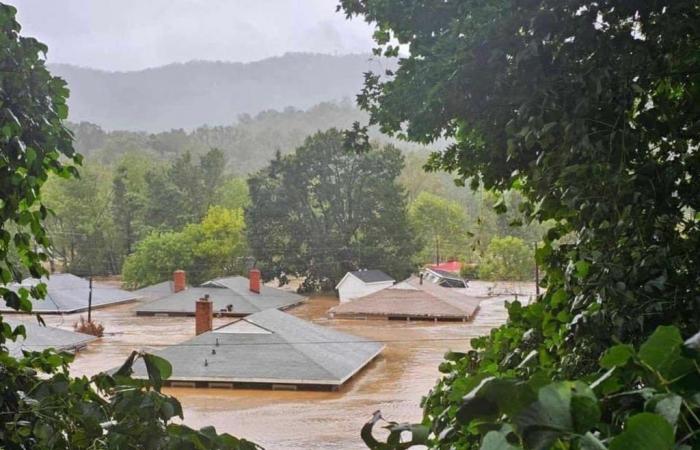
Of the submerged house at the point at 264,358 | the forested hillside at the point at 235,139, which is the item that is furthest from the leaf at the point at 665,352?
the forested hillside at the point at 235,139

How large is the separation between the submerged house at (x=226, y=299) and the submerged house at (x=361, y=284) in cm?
167

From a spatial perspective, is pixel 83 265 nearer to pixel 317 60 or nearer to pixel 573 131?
pixel 573 131

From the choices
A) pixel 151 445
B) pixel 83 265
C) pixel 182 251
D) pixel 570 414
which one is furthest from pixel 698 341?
pixel 83 265

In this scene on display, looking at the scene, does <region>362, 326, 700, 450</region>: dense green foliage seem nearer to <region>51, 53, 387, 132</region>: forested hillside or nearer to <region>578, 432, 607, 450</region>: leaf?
<region>578, 432, 607, 450</region>: leaf

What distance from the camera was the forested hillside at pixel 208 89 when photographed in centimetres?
11688

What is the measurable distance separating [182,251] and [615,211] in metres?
28.1

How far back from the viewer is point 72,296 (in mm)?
22844

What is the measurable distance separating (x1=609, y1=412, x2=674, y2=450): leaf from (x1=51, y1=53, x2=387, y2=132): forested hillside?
11413 cm

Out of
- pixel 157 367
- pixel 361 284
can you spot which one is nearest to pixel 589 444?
pixel 157 367

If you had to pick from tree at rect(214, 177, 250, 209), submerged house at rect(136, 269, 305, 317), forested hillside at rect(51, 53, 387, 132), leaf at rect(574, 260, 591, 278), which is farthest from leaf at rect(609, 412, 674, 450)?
forested hillside at rect(51, 53, 387, 132)

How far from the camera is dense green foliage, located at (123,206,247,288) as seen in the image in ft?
93.1

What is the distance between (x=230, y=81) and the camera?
5743 inches

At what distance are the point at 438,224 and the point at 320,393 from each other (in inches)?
796

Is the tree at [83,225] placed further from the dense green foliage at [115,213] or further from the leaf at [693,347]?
the leaf at [693,347]
